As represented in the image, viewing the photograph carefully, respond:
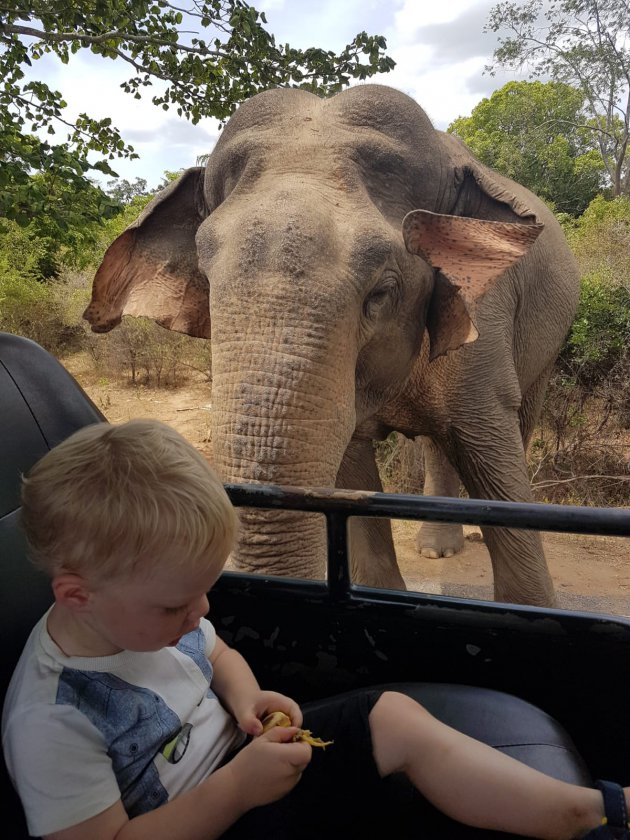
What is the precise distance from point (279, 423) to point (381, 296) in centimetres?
71

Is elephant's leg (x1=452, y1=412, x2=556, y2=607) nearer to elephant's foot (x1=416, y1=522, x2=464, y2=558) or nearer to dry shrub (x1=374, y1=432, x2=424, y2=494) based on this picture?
elephant's foot (x1=416, y1=522, x2=464, y2=558)

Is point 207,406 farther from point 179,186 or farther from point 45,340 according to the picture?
point 179,186

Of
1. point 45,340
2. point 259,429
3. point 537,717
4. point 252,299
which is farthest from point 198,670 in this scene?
point 45,340

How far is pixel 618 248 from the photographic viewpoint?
8789 mm

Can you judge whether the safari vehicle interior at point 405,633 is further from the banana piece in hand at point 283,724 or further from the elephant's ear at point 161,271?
the elephant's ear at point 161,271

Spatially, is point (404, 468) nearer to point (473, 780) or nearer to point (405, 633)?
point (405, 633)

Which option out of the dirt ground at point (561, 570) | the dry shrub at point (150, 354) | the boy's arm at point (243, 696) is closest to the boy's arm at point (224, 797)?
the boy's arm at point (243, 696)

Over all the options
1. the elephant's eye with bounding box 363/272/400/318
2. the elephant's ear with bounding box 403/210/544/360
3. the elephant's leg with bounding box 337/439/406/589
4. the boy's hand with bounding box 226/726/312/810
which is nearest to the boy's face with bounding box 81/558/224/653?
the boy's hand with bounding box 226/726/312/810

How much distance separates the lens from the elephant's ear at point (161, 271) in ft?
10.2

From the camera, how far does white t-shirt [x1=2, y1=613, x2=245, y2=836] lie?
0.91 m

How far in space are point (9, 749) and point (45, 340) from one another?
12982 mm

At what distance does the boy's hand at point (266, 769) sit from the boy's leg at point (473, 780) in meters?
0.23

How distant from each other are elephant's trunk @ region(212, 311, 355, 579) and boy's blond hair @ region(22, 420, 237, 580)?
2.98 ft

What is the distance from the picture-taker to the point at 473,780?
111cm
